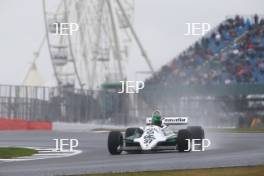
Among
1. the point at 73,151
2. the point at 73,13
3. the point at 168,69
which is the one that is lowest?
the point at 73,151

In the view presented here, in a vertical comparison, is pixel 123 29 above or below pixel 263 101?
above

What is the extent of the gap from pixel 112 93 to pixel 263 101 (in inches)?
240

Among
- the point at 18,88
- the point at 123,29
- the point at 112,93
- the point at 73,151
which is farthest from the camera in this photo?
the point at 123,29

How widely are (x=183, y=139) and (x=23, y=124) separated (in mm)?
17964

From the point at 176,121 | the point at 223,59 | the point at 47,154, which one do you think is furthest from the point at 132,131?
the point at 223,59

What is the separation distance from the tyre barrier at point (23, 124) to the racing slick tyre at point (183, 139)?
16694 mm

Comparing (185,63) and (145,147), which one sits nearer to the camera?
(145,147)

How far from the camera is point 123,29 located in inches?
1473

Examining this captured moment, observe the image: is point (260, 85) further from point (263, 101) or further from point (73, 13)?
point (73, 13)

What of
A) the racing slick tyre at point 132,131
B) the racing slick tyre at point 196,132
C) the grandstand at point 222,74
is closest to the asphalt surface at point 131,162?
the racing slick tyre at point 196,132

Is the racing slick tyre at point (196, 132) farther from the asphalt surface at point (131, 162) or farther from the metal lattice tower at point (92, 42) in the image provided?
the metal lattice tower at point (92, 42)

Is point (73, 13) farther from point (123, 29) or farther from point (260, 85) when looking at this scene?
point (260, 85)

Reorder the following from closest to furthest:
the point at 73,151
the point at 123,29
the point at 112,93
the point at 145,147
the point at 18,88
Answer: the point at 145,147
the point at 73,151
the point at 112,93
the point at 18,88
the point at 123,29

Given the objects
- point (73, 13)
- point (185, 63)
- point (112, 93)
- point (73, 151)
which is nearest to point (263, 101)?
point (185, 63)
